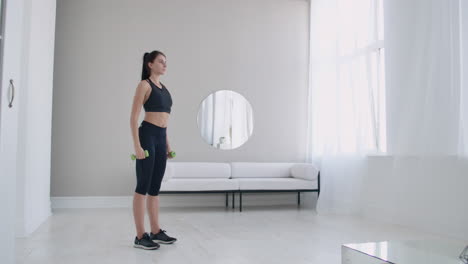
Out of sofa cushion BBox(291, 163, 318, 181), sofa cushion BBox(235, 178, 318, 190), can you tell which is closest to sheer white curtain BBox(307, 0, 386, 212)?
sofa cushion BBox(291, 163, 318, 181)

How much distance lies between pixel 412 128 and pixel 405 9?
1.20 meters

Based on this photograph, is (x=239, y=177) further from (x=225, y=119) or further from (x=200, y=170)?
(x=225, y=119)

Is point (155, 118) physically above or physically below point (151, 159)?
above

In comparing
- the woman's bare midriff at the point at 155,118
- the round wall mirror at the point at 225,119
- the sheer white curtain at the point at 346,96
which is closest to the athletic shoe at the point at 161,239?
the woman's bare midriff at the point at 155,118

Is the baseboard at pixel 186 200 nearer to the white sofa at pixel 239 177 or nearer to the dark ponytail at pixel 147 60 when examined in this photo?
the white sofa at pixel 239 177

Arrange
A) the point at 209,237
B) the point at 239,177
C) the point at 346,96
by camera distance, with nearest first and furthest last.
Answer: the point at 209,237 < the point at 346,96 < the point at 239,177

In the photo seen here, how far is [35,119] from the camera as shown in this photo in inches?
146

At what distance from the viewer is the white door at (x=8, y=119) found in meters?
1.68

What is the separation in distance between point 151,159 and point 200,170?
239 centimetres

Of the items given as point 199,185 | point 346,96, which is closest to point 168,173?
point 199,185

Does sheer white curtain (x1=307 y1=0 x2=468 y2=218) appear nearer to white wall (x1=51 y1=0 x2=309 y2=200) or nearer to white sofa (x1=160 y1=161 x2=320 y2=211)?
white sofa (x1=160 y1=161 x2=320 y2=211)

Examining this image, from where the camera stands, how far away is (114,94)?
17.5 ft

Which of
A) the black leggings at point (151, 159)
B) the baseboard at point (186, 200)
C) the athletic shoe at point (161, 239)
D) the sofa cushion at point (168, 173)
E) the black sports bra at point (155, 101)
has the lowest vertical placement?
the baseboard at point (186, 200)

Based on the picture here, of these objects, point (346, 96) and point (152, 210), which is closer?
point (152, 210)
